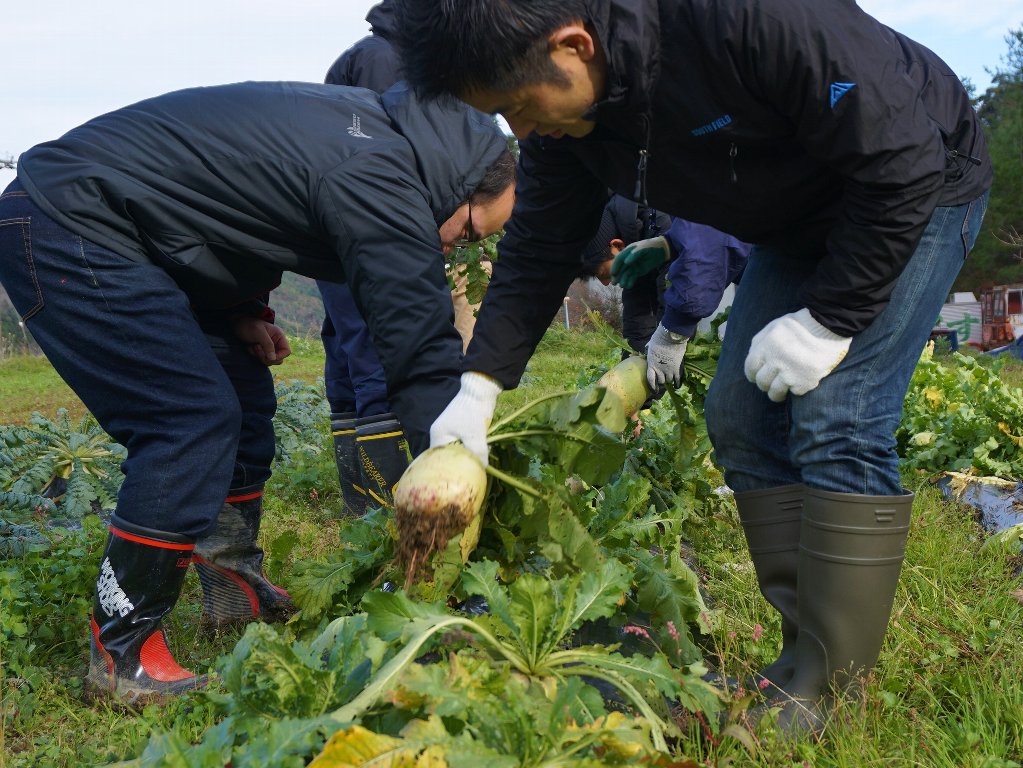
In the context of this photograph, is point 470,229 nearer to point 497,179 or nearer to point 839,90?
point 497,179

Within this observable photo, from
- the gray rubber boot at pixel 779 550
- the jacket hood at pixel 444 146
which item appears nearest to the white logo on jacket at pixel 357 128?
the jacket hood at pixel 444 146

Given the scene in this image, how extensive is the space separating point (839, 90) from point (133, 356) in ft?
6.25

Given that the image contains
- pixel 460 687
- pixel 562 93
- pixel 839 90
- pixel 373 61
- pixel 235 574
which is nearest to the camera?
pixel 460 687

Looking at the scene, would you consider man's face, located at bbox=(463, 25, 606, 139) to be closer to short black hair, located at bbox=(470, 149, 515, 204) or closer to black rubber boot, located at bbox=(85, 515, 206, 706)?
short black hair, located at bbox=(470, 149, 515, 204)

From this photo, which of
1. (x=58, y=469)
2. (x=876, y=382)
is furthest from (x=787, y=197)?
(x=58, y=469)

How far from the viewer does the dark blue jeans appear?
7.99 feet

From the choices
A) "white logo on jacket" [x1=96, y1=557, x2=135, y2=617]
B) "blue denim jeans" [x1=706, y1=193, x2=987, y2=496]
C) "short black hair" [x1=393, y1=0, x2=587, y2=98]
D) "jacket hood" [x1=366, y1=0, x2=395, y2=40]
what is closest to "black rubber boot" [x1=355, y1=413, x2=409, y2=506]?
"white logo on jacket" [x1=96, y1=557, x2=135, y2=617]

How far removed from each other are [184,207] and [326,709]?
62.8 inches

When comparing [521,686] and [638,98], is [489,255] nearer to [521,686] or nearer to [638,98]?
[638,98]

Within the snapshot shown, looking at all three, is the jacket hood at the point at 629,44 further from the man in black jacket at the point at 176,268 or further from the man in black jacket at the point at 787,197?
the man in black jacket at the point at 176,268

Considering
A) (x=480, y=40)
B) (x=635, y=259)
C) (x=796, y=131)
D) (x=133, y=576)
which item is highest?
(x=480, y=40)

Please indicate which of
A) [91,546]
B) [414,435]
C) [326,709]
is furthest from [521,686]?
[91,546]

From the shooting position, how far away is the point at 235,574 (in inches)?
121

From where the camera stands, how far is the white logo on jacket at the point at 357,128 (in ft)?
8.62
